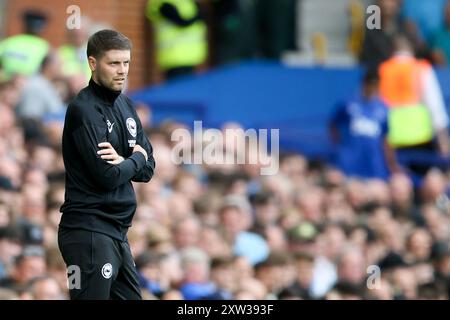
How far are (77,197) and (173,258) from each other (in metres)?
4.13

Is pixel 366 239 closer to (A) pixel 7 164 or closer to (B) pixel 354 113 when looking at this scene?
(B) pixel 354 113

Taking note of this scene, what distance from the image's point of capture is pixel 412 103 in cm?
1827

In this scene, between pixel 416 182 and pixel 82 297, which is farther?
pixel 416 182

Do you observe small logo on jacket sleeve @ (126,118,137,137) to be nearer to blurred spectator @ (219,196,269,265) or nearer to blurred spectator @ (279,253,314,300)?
blurred spectator @ (279,253,314,300)

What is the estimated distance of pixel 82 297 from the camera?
7770mm

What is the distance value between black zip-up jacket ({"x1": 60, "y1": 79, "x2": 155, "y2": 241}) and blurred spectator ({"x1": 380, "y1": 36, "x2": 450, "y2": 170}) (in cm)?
1042

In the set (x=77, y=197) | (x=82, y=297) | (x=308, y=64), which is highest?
(x=308, y=64)

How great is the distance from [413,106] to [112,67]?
10881mm

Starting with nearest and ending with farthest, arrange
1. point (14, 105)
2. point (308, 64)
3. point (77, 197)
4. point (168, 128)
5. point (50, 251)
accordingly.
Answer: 1. point (77, 197)
2. point (50, 251)
3. point (14, 105)
4. point (168, 128)
5. point (308, 64)

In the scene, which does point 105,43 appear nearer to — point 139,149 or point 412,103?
point 139,149

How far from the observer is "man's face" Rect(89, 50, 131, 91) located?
25.1 ft

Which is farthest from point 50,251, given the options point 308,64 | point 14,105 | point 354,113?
point 308,64

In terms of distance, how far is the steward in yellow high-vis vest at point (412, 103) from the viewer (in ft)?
59.5

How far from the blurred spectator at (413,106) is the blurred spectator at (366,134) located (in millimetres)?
440
